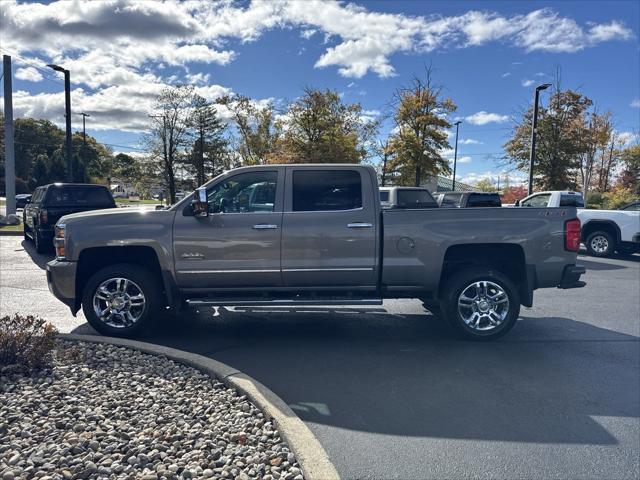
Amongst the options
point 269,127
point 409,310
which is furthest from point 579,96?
point 409,310

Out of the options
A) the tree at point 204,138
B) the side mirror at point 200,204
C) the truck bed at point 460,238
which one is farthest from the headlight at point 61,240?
the tree at point 204,138

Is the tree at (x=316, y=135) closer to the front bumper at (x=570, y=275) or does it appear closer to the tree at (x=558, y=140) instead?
the tree at (x=558, y=140)

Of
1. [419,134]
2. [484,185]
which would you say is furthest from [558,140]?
[484,185]

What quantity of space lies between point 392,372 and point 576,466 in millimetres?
Result: 1844

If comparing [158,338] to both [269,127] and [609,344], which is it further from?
[269,127]

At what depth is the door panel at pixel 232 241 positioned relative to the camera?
17.5ft

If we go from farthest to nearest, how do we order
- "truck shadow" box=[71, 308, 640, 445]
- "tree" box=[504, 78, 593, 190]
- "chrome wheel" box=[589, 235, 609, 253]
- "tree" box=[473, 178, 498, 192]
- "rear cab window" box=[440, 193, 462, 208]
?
"tree" box=[473, 178, 498, 192] → "tree" box=[504, 78, 593, 190] → "rear cab window" box=[440, 193, 462, 208] → "chrome wheel" box=[589, 235, 609, 253] → "truck shadow" box=[71, 308, 640, 445]

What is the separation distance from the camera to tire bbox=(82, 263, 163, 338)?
5.37 m

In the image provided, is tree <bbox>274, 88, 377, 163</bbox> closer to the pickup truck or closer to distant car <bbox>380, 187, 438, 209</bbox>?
distant car <bbox>380, 187, 438, 209</bbox>

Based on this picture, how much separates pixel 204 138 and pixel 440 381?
34440 millimetres

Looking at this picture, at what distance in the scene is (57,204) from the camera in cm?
1220

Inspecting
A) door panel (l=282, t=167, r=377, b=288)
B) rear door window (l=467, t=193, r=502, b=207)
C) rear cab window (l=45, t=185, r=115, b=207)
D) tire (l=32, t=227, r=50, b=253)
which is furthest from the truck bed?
tire (l=32, t=227, r=50, b=253)

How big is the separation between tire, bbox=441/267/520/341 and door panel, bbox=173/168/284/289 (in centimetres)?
206

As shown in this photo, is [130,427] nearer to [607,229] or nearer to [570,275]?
[570,275]
